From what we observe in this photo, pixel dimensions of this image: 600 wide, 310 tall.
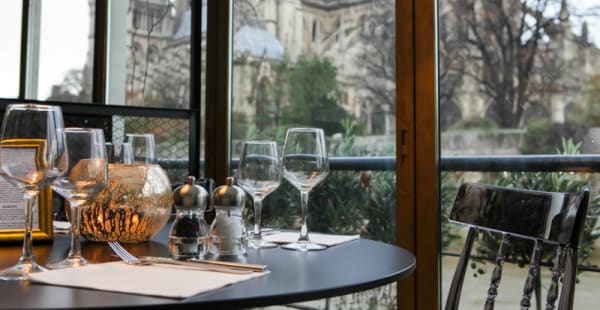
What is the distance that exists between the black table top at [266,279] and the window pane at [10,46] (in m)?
2.65

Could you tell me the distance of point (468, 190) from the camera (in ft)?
4.58

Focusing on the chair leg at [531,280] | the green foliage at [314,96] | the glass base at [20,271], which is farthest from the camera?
the green foliage at [314,96]

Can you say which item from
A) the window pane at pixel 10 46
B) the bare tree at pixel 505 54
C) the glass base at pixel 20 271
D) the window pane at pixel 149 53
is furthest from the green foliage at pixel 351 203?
the window pane at pixel 10 46

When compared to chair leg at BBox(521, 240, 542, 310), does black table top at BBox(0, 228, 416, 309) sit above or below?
above

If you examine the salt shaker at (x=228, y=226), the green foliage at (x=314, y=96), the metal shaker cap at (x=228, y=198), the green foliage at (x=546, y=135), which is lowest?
the salt shaker at (x=228, y=226)

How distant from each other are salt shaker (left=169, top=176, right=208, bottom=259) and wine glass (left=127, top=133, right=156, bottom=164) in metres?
0.29

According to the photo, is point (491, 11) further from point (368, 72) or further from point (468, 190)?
point (468, 190)

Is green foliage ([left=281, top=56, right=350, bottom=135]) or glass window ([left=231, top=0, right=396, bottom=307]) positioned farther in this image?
green foliage ([left=281, top=56, right=350, bottom=135])

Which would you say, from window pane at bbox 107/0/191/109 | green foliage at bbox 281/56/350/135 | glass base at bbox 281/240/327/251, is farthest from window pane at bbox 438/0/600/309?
window pane at bbox 107/0/191/109

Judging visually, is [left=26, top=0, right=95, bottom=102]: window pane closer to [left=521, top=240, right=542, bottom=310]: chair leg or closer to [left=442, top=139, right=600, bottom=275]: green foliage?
[left=442, top=139, right=600, bottom=275]: green foliage

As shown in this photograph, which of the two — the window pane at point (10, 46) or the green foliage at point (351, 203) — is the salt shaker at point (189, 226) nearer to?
the green foliage at point (351, 203)

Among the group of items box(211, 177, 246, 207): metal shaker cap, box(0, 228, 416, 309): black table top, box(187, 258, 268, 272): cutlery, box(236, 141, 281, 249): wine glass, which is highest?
box(236, 141, 281, 249): wine glass

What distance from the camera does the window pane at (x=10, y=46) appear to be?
357 centimetres

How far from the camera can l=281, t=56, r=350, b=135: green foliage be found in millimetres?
2680
